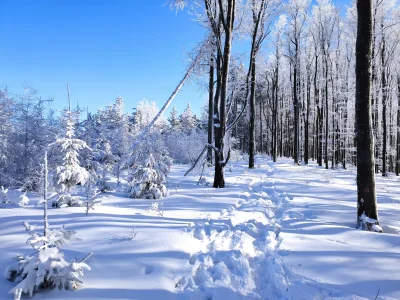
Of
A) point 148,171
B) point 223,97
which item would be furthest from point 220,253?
point 223,97

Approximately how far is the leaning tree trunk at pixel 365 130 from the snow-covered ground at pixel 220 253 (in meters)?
0.55

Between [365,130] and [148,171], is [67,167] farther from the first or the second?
[365,130]

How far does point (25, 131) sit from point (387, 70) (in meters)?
26.3

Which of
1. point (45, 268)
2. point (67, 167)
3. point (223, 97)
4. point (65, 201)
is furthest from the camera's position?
point (223, 97)

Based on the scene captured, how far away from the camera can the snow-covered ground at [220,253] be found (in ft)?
8.64

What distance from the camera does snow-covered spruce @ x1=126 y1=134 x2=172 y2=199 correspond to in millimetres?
7133

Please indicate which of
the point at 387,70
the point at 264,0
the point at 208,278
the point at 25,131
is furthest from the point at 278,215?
the point at 387,70

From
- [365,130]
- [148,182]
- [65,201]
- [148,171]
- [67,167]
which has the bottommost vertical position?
[65,201]

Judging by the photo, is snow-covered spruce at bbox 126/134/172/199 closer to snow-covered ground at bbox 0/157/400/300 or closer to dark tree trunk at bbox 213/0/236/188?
snow-covered ground at bbox 0/157/400/300

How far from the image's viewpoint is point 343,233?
448cm

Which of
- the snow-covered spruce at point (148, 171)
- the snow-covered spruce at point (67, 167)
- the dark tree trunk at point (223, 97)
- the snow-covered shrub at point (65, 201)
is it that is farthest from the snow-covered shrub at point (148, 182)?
the dark tree trunk at point (223, 97)

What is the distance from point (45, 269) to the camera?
2.19 m

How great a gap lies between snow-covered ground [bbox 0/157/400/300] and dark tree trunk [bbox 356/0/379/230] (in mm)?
572

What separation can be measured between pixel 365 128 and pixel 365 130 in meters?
0.04
